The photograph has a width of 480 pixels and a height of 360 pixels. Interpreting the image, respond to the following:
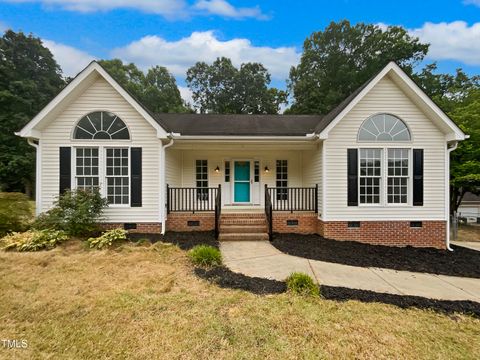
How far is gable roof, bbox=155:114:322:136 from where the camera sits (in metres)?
8.75

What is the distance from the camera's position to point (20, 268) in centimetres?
525

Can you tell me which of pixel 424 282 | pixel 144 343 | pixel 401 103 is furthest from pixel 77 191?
pixel 401 103

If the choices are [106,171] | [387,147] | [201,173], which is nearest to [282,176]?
[201,173]

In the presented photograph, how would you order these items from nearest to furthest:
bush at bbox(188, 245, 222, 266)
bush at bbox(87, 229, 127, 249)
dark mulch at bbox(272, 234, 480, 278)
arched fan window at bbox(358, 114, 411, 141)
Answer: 1. bush at bbox(188, 245, 222, 266)
2. dark mulch at bbox(272, 234, 480, 278)
3. bush at bbox(87, 229, 127, 249)
4. arched fan window at bbox(358, 114, 411, 141)

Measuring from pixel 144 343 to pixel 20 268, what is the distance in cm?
407

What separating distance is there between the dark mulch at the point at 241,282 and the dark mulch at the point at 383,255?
201 cm

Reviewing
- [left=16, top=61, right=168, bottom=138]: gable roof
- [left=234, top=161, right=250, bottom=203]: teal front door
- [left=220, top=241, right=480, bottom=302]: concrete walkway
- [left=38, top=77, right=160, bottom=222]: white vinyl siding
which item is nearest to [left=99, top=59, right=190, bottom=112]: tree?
[left=234, top=161, right=250, bottom=203]: teal front door

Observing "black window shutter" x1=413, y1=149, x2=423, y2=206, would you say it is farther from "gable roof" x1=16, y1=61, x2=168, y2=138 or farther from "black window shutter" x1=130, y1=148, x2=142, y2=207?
"black window shutter" x1=130, y1=148, x2=142, y2=207

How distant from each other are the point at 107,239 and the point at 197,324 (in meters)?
4.52

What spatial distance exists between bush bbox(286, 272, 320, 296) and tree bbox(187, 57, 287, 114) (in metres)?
27.8

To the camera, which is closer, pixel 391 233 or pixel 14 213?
pixel 14 213

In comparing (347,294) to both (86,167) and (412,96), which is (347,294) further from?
(86,167)

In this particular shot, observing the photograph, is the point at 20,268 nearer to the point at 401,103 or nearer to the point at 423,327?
the point at 423,327

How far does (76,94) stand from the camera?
7.58 meters
